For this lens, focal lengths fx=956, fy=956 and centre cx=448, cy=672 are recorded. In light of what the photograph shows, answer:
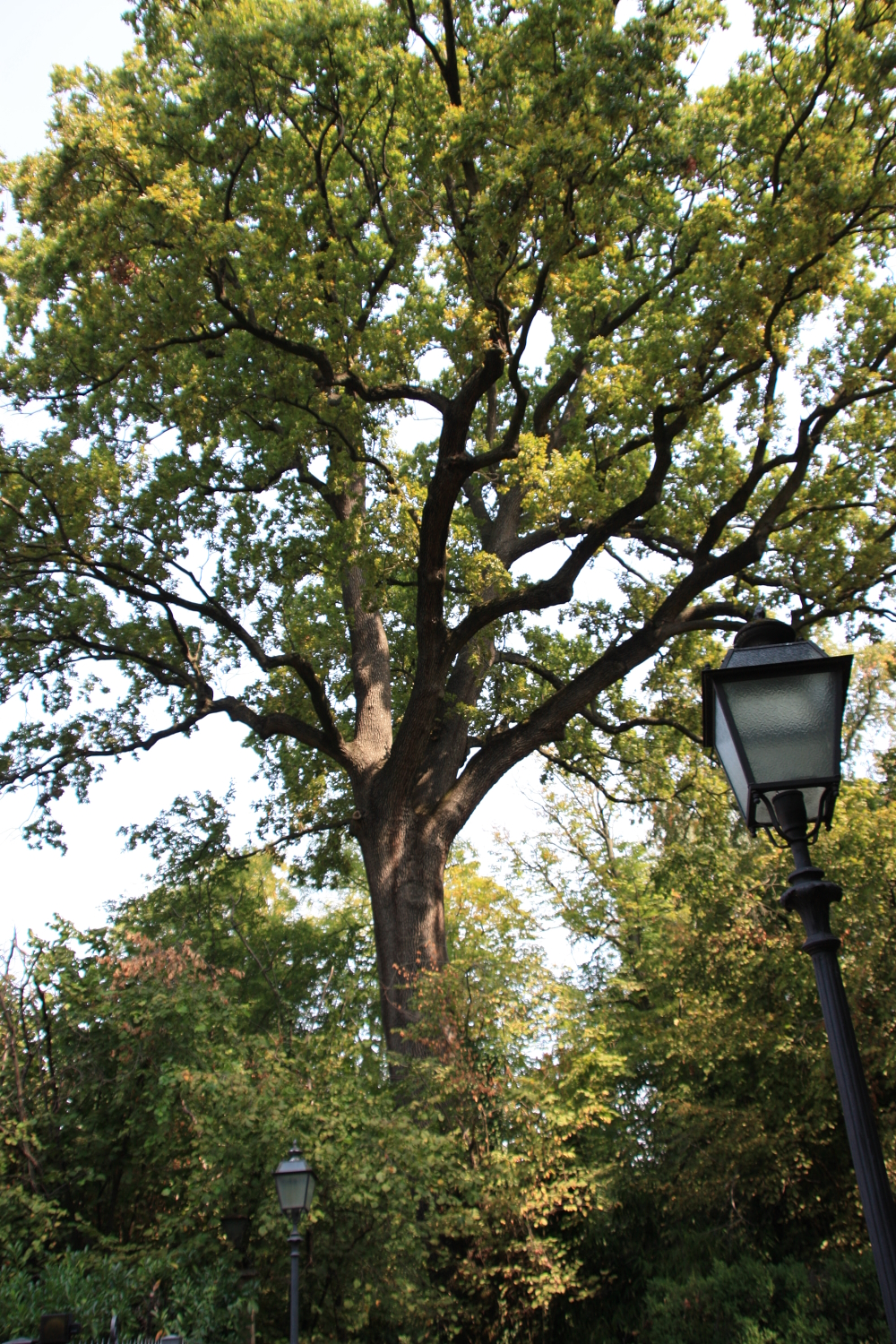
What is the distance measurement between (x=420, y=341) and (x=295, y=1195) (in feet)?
28.9

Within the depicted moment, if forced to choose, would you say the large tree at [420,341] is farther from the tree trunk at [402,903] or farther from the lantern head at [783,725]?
the lantern head at [783,725]

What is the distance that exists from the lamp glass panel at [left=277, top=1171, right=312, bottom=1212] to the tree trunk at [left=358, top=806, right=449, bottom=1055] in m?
2.81

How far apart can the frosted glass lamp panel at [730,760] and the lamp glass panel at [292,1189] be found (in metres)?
6.05

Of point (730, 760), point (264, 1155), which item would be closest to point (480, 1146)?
point (264, 1155)

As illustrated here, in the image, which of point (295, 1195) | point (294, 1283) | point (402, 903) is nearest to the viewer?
point (294, 1283)

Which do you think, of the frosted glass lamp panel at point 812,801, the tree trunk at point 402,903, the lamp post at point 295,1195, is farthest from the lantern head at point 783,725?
the tree trunk at point 402,903

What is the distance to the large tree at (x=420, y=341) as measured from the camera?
27.5ft

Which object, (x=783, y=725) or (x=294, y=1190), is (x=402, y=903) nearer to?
(x=294, y=1190)

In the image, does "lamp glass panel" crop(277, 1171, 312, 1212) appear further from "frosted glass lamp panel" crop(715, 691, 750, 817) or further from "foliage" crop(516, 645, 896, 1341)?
"frosted glass lamp panel" crop(715, 691, 750, 817)

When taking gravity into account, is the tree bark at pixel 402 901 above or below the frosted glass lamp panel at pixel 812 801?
above

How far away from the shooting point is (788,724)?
2979 mm

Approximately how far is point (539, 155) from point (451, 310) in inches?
98.7

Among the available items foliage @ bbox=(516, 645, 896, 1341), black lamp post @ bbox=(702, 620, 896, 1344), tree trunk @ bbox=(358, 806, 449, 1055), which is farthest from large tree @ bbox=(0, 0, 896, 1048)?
black lamp post @ bbox=(702, 620, 896, 1344)

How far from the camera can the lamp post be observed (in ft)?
24.5
